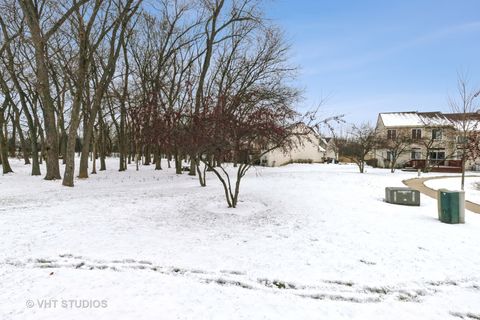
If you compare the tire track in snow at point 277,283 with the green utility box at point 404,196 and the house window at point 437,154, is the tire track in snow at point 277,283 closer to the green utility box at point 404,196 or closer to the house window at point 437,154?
the green utility box at point 404,196

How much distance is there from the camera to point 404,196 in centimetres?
1058

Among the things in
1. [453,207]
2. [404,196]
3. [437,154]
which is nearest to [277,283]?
[453,207]

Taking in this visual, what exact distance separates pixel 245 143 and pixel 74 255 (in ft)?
18.3

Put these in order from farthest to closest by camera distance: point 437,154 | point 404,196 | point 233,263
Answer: point 437,154 < point 404,196 < point 233,263

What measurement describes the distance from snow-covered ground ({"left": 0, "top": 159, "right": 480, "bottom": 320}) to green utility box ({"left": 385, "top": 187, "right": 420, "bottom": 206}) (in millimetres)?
1609

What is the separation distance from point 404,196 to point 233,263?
Result: 28.5 feet

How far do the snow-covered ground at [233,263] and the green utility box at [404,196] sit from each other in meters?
1.61

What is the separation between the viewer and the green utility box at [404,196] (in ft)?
34.3

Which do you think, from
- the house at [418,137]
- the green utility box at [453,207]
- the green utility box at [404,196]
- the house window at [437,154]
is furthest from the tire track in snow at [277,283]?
the house window at [437,154]

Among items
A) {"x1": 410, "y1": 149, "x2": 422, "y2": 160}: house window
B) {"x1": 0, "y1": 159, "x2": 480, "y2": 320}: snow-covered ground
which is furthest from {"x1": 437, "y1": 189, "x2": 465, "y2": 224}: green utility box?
{"x1": 410, "y1": 149, "x2": 422, "y2": 160}: house window

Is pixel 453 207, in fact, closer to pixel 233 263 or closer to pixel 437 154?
pixel 233 263

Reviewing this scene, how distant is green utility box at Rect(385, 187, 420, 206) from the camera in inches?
411

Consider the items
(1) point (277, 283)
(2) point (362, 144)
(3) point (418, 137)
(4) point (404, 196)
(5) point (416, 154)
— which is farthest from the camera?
(5) point (416, 154)

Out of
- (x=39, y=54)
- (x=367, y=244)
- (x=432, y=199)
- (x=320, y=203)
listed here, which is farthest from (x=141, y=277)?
(x=39, y=54)
